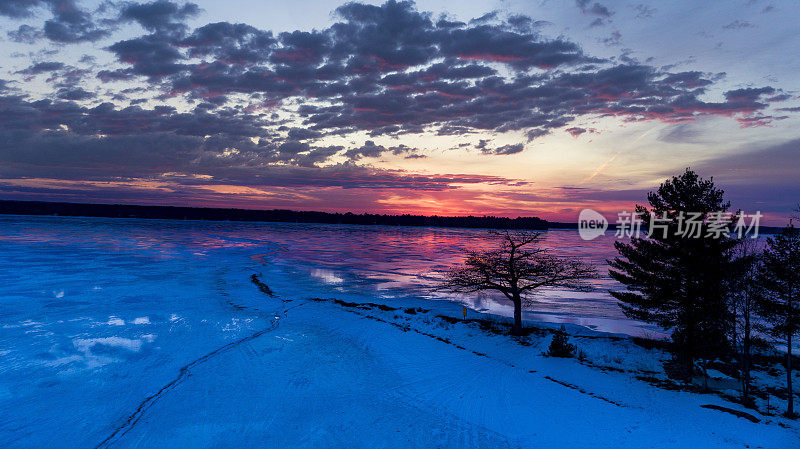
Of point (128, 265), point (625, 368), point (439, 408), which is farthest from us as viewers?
point (128, 265)

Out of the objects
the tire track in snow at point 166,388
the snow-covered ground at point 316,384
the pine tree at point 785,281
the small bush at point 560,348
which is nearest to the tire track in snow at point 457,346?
the snow-covered ground at point 316,384

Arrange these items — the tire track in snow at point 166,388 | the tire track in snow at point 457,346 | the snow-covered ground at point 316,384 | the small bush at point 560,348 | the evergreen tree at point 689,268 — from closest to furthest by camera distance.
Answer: the tire track in snow at point 166,388
the snow-covered ground at point 316,384
the tire track in snow at point 457,346
the evergreen tree at point 689,268
the small bush at point 560,348

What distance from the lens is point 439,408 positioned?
16016mm

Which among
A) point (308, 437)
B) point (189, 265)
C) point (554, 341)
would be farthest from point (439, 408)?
point (189, 265)

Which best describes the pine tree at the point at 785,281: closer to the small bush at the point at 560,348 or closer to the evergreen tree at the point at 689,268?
the evergreen tree at the point at 689,268

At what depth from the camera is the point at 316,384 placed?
1758 cm

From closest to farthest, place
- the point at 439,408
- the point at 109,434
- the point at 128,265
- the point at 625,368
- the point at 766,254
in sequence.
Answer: the point at 109,434, the point at 439,408, the point at 766,254, the point at 625,368, the point at 128,265

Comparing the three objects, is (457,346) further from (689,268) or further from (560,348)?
(689,268)

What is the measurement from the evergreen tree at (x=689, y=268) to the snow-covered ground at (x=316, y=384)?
2719mm

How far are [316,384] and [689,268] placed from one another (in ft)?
67.4

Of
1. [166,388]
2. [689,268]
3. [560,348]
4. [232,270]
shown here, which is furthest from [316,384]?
[232,270]

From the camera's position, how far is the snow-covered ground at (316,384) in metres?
13.8

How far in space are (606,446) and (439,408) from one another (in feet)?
19.9

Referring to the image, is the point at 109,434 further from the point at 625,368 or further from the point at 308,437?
the point at 625,368
